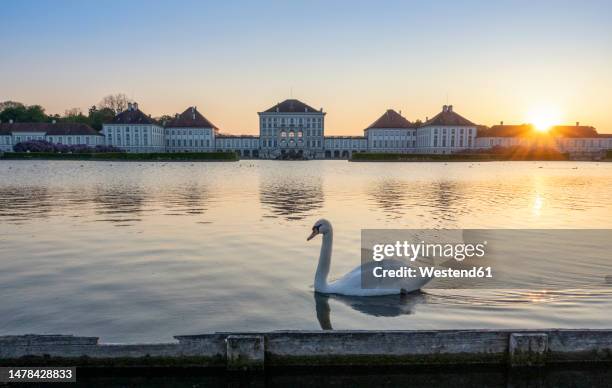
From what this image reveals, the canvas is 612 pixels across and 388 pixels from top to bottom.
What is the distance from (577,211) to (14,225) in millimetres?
16685

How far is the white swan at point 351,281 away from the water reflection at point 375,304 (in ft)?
0.22

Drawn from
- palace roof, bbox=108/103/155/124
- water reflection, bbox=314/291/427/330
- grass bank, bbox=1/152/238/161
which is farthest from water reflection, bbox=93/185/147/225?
palace roof, bbox=108/103/155/124

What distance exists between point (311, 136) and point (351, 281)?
122083 millimetres

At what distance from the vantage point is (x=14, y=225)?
13.1 metres

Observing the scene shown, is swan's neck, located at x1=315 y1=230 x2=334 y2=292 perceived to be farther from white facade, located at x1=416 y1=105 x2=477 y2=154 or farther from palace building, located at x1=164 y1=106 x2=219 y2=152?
palace building, located at x1=164 y1=106 x2=219 y2=152

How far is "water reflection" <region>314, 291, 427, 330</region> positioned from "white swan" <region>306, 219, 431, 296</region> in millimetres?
66

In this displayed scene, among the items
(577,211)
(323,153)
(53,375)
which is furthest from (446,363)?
(323,153)

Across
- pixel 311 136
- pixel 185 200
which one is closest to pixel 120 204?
pixel 185 200

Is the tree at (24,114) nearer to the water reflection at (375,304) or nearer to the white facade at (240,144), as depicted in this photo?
the white facade at (240,144)

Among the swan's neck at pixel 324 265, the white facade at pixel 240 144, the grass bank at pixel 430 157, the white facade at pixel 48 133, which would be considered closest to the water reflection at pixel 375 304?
the swan's neck at pixel 324 265

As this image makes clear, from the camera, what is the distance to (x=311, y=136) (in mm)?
127938

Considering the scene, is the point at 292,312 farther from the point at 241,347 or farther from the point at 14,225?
the point at 14,225

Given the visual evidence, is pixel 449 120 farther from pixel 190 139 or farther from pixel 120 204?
pixel 120 204

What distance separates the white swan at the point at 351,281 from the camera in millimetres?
6758
